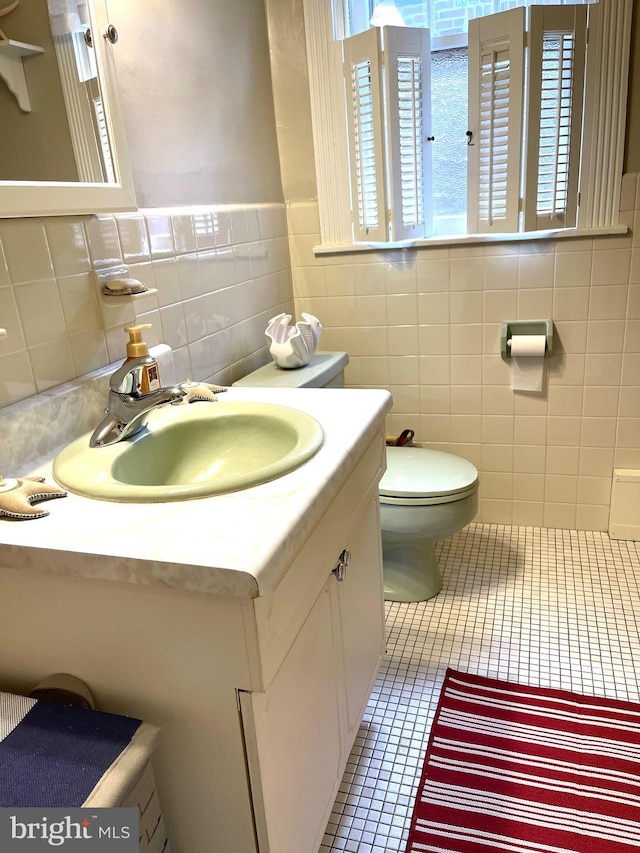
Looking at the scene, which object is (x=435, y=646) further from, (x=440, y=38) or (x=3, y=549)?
(x=440, y=38)

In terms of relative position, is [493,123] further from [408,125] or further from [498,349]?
A: [498,349]

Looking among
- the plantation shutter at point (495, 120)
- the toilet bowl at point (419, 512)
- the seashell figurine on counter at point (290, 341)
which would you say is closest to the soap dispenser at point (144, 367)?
the seashell figurine on counter at point (290, 341)

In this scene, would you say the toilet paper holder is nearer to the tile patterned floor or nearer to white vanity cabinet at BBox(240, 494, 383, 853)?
the tile patterned floor

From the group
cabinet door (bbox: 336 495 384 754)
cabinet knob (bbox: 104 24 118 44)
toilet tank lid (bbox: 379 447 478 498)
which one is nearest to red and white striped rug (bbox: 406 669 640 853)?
cabinet door (bbox: 336 495 384 754)

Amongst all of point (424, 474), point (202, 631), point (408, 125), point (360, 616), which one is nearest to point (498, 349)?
point (424, 474)

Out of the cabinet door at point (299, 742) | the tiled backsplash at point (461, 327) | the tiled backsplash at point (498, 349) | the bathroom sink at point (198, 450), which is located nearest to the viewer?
the cabinet door at point (299, 742)

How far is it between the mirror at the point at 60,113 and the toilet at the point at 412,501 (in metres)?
0.70

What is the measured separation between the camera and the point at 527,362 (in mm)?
2104

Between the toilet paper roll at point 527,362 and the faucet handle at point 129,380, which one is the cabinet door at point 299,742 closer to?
the faucet handle at point 129,380

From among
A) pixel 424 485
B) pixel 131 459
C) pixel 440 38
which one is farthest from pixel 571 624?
pixel 440 38

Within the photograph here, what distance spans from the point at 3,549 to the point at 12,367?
36cm

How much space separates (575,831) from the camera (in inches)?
48.3

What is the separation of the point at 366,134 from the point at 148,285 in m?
1.00

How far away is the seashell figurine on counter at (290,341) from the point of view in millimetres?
1806
